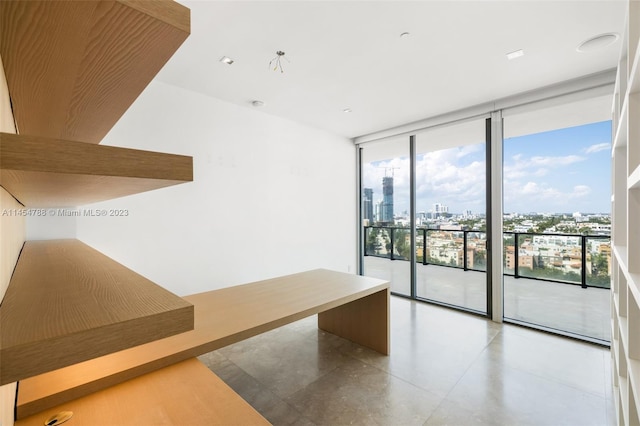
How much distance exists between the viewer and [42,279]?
685 millimetres

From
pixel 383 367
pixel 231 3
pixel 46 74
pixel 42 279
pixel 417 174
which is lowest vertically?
pixel 383 367

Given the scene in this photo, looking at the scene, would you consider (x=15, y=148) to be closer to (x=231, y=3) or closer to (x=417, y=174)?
(x=231, y=3)

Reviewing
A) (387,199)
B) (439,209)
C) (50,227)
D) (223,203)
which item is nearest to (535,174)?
(439,209)

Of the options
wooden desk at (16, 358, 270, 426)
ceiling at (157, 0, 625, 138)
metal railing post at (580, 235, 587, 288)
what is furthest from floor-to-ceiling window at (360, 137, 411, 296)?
wooden desk at (16, 358, 270, 426)

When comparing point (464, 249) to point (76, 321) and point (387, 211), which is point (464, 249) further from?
point (76, 321)

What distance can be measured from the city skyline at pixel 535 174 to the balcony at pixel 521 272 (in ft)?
1.55

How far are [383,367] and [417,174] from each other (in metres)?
2.93

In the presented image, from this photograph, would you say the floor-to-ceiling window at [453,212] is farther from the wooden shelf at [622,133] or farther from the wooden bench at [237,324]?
the wooden shelf at [622,133]

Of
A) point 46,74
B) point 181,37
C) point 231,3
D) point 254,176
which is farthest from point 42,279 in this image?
point 254,176

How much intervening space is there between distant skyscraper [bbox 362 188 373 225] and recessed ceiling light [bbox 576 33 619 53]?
330cm

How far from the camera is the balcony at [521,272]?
350 cm

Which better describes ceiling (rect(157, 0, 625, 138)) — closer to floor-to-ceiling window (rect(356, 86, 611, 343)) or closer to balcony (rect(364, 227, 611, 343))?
floor-to-ceiling window (rect(356, 86, 611, 343))

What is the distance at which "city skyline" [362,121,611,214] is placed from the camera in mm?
3205

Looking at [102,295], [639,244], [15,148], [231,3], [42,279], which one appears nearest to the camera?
[15,148]
